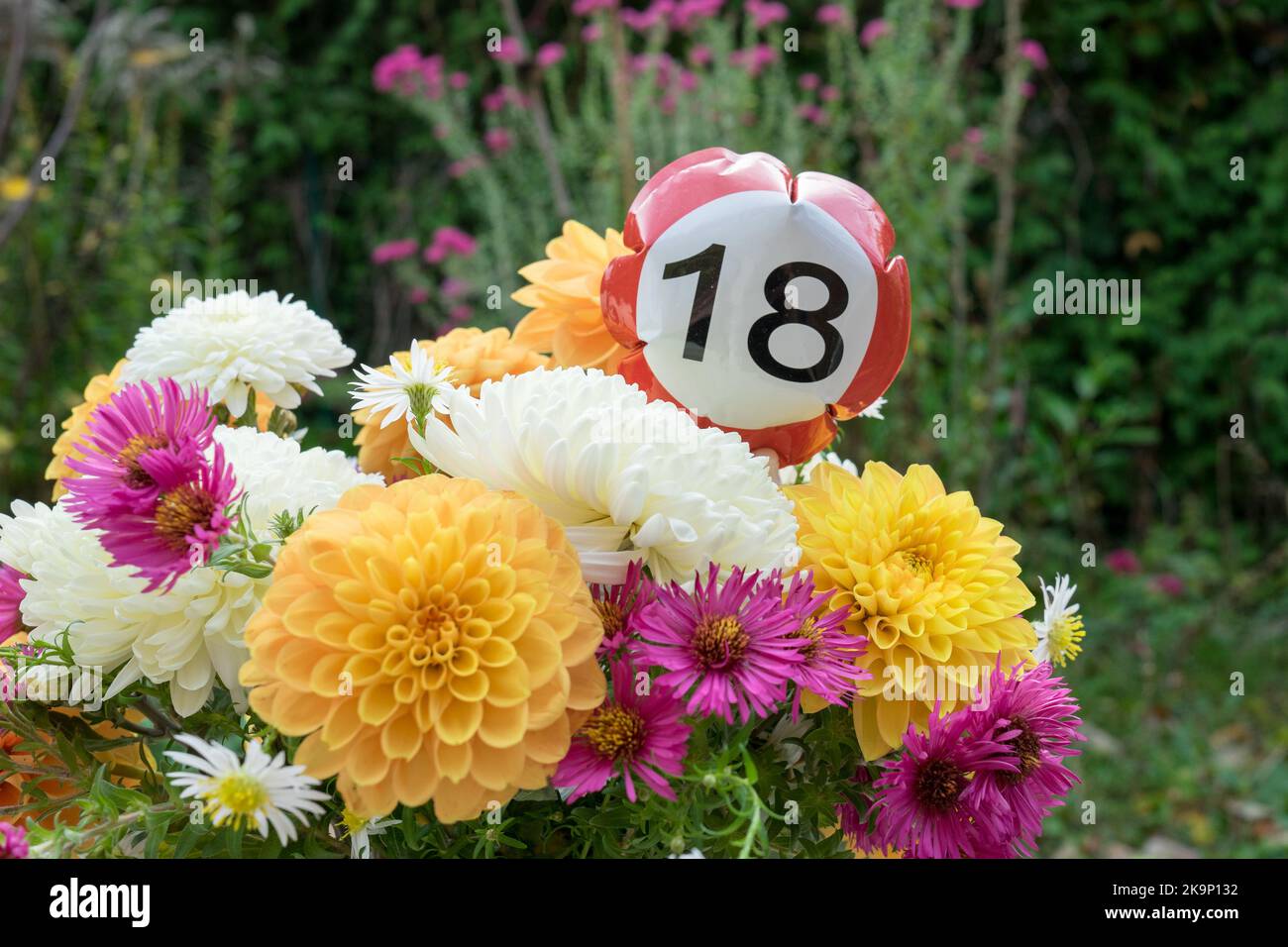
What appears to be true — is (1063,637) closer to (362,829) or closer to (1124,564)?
(362,829)

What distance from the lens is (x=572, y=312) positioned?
2.21 ft

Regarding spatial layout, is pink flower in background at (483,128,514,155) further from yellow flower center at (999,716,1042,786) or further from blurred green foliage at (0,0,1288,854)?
yellow flower center at (999,716,1042,786)

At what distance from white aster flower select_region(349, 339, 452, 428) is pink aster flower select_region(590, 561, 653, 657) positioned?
4.9 inches

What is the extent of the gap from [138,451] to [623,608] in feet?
0.73

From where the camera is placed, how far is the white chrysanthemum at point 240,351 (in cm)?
64

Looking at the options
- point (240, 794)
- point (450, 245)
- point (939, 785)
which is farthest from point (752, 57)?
point (240, 794)

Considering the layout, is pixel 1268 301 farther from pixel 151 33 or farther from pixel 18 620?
pixel 18 620

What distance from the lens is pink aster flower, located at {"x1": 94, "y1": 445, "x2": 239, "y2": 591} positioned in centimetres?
46

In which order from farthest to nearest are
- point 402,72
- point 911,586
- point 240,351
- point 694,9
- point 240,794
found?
1. point 402,72
2. point 694,9
3. point 240,351
4. point 911,586
5. point 240,794

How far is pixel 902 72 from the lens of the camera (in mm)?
2309

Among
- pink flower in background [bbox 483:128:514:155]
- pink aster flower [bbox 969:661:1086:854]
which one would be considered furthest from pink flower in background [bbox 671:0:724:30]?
pink aster flower [bbox 969:661:1086:854]

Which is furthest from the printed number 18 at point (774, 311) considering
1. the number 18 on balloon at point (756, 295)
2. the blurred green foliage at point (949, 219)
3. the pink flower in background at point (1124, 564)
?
the pink flower in background at point (1124, 564)

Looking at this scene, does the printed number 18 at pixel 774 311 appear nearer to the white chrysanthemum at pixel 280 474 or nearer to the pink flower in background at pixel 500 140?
the white chrysanthemum at pixel 280 474

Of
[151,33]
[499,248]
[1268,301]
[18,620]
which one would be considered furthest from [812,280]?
[1268,301]
